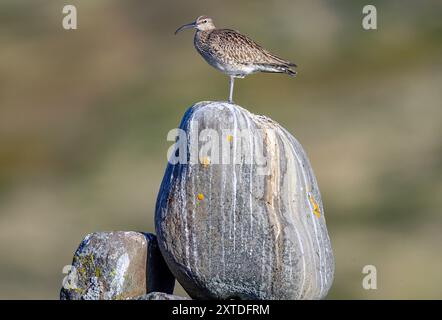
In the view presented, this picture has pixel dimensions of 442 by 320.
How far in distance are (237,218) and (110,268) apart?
2440 millimetres

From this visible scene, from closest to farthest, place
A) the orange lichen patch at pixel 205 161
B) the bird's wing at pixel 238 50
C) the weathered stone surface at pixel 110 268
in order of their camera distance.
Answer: the orange lichen patch at pixel 205 161 < the weathered stone surface at pixel 110 268 < the bird's wing at pixel 238 50

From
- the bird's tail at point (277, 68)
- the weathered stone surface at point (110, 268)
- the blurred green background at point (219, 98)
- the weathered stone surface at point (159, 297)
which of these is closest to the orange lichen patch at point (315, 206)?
the weathered stone surface at point (159, 297)

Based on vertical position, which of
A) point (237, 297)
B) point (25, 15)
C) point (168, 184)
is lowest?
point (237, 297)

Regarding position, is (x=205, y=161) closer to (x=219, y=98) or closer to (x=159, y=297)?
(x=159, y=297)

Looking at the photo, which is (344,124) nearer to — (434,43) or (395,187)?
(395,187)

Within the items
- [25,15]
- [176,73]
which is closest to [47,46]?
[25,15]

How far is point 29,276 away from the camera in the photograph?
39.4 meters

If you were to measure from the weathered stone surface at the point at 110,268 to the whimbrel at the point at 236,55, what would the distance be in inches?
179

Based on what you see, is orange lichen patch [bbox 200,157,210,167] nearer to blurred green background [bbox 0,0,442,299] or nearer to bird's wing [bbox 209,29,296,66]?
bird's wing [bbox 209,29,296,66]

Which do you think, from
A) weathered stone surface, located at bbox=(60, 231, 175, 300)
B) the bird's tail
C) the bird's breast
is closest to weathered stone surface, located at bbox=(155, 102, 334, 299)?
weathered stone surface, located at bbox=(60, 231, 175, 300)

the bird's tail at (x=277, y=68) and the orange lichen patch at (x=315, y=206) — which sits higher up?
the bird's tail at (x=277, y=68)

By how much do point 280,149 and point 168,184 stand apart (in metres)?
2.00

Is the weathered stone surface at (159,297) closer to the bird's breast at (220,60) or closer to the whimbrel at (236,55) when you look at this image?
the whimbrel at (236,55)

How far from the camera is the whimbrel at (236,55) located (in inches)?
1012
